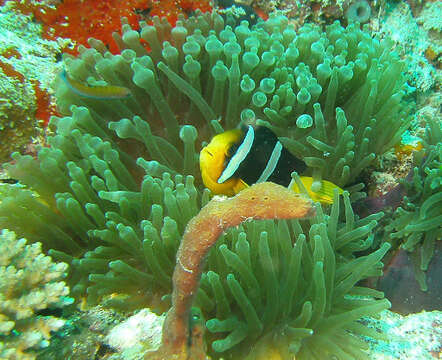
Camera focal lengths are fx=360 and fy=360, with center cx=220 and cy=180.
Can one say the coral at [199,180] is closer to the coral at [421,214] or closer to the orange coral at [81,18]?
the coral at [421,214]

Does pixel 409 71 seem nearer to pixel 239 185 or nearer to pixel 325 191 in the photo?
pixel 325 191

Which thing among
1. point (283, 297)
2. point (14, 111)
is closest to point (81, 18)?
point (14, 111)

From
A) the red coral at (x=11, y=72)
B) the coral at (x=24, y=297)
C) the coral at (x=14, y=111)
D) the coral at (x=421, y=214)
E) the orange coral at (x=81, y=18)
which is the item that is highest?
the orange coral at (x=81, y=18)

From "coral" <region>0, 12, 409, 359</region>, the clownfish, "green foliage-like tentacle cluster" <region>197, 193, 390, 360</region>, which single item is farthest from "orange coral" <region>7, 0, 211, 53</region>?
Result: "green foliage-like tentacle cluster" <region>197, 193, 390, 360</region>

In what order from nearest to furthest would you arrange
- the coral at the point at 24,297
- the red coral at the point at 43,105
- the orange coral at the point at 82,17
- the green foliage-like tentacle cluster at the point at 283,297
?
the coral at the point at 24,297, the green foliage-like tentacle cluster at the point at 283,297, the red coral at the point at 43,105, the orange coral at the point at 82,17

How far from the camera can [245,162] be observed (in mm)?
1989

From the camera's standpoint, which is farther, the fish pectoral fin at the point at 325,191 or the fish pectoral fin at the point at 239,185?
the fish pectoral fin at the point at 325,191

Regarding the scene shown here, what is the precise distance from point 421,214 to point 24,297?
2.05 m

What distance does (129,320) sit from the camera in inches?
70.1

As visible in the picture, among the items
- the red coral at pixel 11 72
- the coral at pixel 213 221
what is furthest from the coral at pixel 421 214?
the red coral at pixel 11 72

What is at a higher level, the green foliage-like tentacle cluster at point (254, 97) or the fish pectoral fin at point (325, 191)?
the green foliage-like tentacle cluster at point (254, 97)

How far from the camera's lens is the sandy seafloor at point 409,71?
1732 millimetres

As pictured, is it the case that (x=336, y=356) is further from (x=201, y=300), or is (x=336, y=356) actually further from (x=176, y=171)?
(x=176, y=171)

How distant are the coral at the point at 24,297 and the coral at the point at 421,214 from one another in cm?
183
